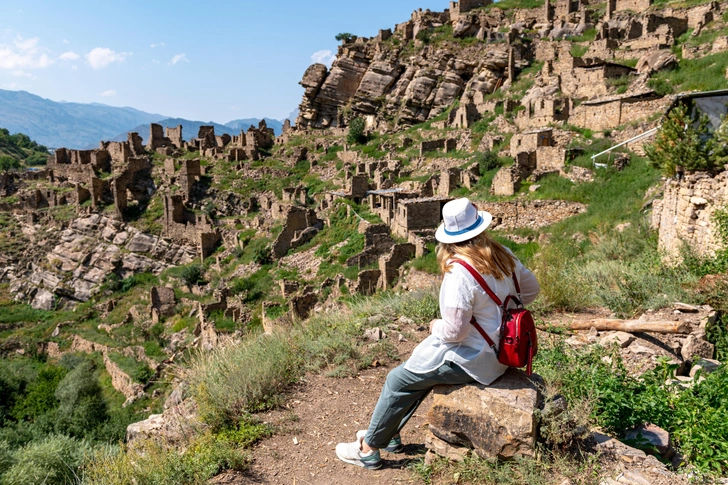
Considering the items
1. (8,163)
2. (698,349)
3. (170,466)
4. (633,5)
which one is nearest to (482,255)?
(170,466)

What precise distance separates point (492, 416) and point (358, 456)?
129cm

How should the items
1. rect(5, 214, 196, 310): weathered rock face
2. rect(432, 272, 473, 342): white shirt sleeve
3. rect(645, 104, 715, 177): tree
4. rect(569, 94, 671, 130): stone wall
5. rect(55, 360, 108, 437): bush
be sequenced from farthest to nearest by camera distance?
rect(5, 214, 196, 310): weathered rock face, rect(569, 94, 671, 130): stone wall, rect(55, 360, 108, 437): bush, rect(645, 104, 715, 177): tree, rect(432, 272, 473, 342): white shirt sleeve

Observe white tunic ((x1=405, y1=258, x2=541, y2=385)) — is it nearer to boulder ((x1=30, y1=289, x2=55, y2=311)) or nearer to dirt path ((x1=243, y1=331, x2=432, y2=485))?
dirt path ((x1=243, y1=331, x2=432, y2=485))

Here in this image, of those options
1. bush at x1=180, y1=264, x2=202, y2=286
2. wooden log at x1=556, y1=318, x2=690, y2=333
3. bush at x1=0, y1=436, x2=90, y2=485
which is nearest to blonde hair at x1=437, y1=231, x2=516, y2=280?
wooden log at x1=556, y1=318, x2=690, y2=333

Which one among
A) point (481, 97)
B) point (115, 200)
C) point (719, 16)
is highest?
point (719, 16)

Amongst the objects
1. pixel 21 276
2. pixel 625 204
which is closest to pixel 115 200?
pixel 21 276

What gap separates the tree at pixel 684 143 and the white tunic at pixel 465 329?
6052 millimetres

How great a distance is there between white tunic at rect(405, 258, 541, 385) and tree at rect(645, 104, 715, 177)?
605cm

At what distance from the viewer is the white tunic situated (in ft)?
10.8

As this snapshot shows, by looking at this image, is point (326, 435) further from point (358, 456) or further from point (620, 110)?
point (620, 110)

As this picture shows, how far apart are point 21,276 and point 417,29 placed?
3644 cm

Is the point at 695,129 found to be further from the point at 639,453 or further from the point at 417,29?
the point at 417,29

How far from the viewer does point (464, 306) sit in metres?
3.27

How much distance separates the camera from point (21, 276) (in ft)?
108
